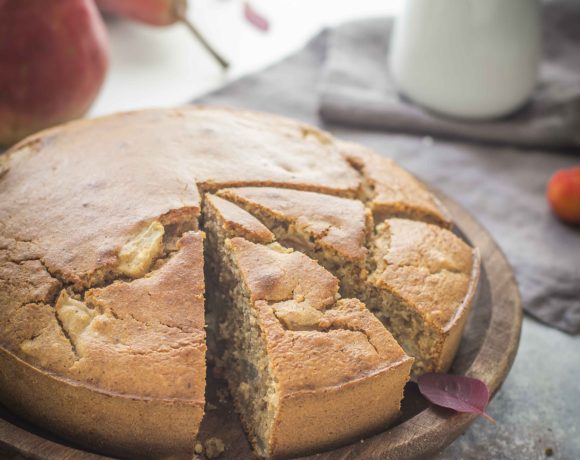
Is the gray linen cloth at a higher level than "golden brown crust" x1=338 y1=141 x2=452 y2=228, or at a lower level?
lower

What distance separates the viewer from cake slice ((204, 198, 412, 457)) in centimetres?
192

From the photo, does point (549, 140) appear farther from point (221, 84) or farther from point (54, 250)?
point (54, 250)

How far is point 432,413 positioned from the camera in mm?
2090

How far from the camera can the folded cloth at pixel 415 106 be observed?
3.76 metres

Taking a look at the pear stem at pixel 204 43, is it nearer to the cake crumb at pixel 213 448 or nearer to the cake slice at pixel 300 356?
the cake slice at pixel 300 356

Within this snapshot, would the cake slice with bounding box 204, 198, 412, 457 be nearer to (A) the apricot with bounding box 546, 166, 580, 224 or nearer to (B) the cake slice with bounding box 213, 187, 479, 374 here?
(B) the cake slice with bounding box 213, 187, 479, 374

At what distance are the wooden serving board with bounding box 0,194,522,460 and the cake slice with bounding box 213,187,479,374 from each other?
0.38 ft

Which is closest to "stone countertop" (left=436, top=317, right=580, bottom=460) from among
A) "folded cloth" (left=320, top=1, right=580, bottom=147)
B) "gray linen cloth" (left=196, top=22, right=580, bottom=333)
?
"gray linen cloth" (left=196, top=22, right=580, bottom=333)

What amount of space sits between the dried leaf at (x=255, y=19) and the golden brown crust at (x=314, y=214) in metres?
2.44

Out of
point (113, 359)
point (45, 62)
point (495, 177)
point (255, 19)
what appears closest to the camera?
point (113, 359)

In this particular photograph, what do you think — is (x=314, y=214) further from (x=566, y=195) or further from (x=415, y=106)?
(x=415, y=106)

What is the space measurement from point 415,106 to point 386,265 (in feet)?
6.01

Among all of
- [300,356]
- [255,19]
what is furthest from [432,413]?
[255,19]

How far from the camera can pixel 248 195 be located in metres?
2.29
